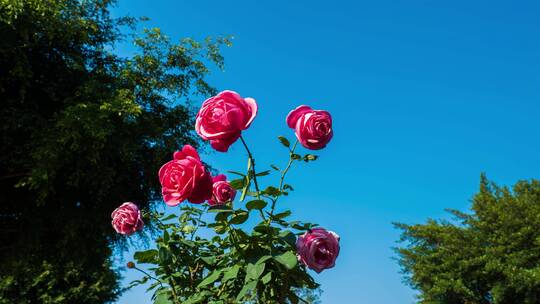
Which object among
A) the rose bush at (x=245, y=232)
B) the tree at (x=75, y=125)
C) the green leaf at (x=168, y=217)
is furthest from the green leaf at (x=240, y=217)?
the tree at (x=75, y=125)

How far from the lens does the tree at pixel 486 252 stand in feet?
61.2

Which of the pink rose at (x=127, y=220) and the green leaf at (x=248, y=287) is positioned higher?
the pink rose at (x=127, y=220)

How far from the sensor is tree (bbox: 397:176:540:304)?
1866 centimetres

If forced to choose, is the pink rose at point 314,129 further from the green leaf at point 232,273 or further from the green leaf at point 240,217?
the green leaf at point 232,273

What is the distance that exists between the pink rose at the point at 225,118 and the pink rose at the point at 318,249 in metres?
0.51

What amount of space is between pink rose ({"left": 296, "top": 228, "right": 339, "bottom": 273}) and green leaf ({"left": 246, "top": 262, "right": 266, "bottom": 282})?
0.18m

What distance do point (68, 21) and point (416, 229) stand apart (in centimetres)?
1740

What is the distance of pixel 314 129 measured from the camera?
2.15m

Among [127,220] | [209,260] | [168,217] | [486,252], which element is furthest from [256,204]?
[486,252]

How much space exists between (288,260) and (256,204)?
11.5 inches

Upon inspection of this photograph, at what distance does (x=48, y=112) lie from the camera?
11.7 meters

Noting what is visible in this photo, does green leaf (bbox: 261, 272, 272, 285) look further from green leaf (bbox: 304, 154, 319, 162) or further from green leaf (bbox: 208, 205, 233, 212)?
green leaf (bbox: 304, 154, 319, 162)

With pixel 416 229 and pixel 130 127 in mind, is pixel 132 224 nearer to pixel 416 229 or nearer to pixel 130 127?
pixel 130 127

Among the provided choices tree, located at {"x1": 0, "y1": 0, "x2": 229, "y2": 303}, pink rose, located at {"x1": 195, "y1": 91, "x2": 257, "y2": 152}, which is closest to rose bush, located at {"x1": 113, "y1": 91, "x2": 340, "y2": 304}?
pink rose, located at {"x1": 195, "y1": 91, "x2": 257, "y2": 152}
